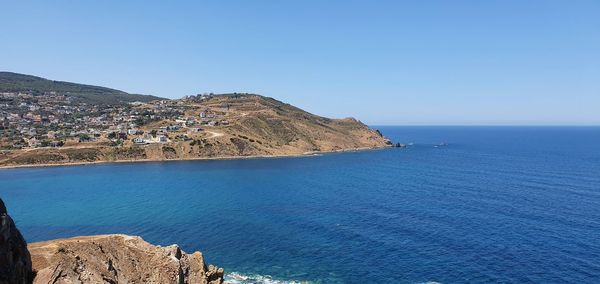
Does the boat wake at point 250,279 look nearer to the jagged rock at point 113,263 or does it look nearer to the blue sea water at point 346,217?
the blue sea water at point 346,217

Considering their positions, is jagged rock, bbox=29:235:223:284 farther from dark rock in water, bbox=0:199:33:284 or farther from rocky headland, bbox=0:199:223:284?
dark rock in water, bbox=0:199:33:284

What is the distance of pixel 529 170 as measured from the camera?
144750 millimetres

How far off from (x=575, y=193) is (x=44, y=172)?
161 metres

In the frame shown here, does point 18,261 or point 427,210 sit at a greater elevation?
point 18,261

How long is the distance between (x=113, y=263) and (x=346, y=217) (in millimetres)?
52087

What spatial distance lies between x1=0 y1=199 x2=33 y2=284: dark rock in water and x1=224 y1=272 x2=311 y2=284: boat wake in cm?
2356

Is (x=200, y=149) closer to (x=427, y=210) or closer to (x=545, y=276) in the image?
(x=427, y=210)

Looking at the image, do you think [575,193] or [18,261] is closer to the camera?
[18,261]

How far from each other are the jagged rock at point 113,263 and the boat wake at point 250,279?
274 inches

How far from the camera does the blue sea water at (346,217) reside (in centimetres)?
5781

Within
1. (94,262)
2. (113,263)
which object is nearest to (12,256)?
(94,262)

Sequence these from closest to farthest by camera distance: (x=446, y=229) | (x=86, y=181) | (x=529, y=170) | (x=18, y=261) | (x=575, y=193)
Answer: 1. (x=18, y=261)
2. (x=446, y=229)
3. (x=575, y=193)
4. (x=86, y=181)
5. (x=529, y=170)

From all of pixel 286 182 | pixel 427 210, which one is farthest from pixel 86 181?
pixel 427 210

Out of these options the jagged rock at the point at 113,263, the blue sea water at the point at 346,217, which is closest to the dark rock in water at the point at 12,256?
the jagged rock at the point at 113,263
